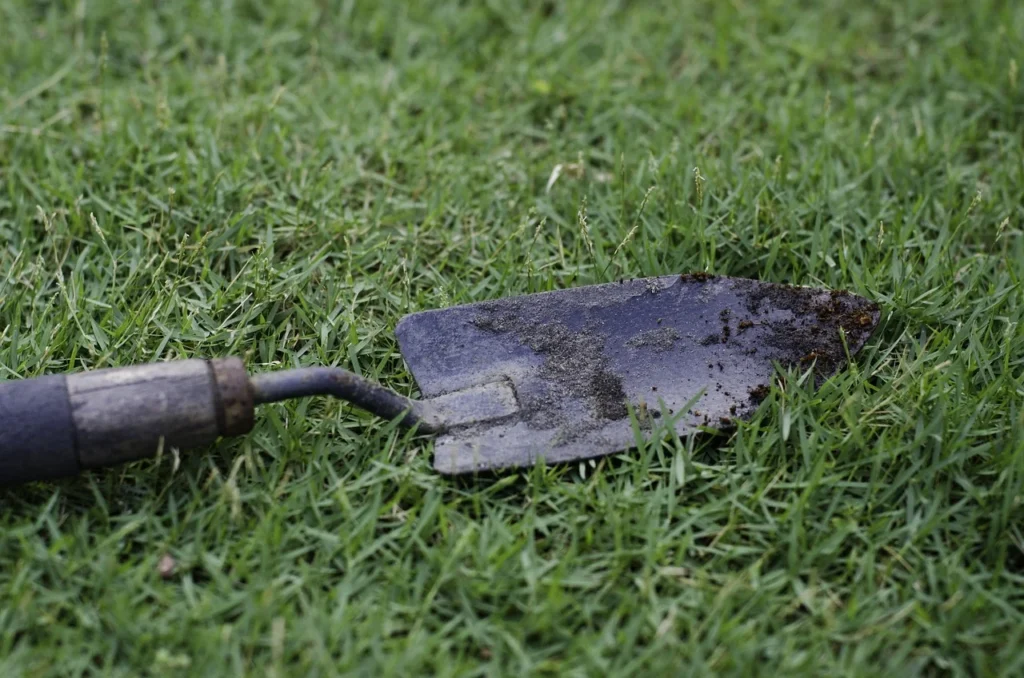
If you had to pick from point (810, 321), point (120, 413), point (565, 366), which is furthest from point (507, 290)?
point (120, 413)

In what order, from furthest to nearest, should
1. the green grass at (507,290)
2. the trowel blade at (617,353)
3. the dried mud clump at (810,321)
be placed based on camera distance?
the dried mud clump at (810,321), the trowel blade at (617,353), the green grass at (507,290)

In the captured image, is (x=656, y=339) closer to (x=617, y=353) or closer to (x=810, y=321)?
(x=617, y=353)

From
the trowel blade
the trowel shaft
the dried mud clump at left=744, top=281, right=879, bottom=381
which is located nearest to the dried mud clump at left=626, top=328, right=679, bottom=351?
the trowel blade

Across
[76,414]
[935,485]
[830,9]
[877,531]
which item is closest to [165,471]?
[76,414]

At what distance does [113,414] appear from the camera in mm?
1964

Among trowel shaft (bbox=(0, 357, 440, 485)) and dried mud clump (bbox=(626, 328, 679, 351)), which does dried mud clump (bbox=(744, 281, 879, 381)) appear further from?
trowel shaft (bbox=(0, 357, 440, 485))

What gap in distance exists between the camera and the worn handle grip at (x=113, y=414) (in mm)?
1937

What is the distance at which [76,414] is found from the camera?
1950mm

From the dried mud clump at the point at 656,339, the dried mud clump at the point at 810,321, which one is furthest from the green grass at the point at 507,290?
the dried mud clump at the point at 656,339

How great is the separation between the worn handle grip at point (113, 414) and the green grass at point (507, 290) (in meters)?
0.13

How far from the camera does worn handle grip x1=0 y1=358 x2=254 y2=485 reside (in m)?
1.94

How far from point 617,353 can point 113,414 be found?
114cm

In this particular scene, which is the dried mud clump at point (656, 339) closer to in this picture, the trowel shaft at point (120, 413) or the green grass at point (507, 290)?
the green grass at point (507, 290)

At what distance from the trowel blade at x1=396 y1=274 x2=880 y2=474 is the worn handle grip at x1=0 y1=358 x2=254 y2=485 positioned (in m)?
0.47
